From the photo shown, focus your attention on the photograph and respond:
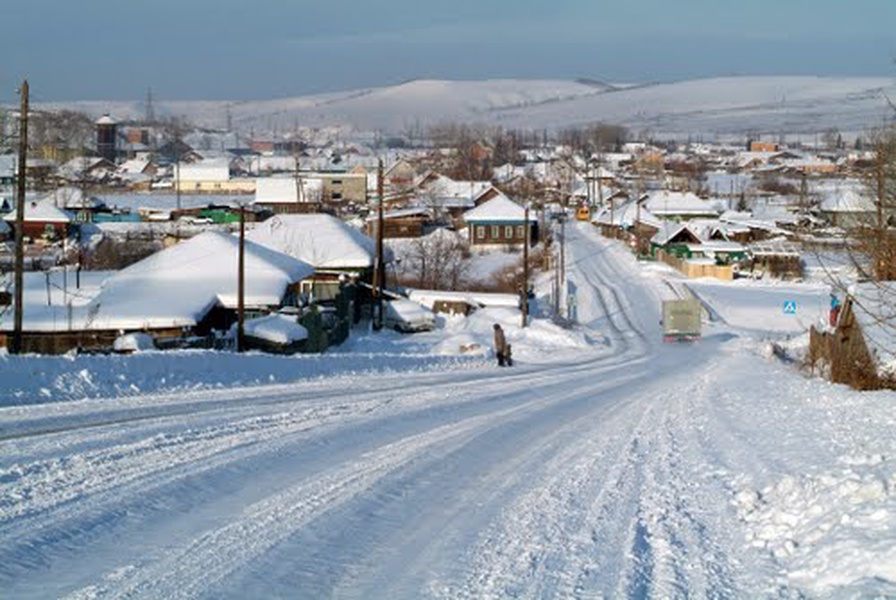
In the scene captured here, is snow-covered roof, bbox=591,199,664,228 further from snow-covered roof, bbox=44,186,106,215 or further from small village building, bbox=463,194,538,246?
snow-covered roof, bbox=44,186,106,215

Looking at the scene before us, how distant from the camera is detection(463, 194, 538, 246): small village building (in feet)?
267

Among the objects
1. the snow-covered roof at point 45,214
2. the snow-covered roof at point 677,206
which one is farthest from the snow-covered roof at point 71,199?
the snow-covered roof at point 677,206

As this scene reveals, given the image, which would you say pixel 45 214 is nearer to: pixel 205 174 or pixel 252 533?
pixel 205 174

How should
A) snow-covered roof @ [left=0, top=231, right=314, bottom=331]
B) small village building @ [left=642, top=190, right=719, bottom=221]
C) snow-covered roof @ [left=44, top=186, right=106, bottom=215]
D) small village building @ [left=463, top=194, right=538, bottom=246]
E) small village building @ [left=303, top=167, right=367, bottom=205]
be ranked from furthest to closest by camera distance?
small village building @ [left=303, top=167, right=367, bottom=205], snow-covered roof @ [left=44, top=186, right=106, bottom=215], small village building @ [left=642, top=190, right=719, bottom=221], small village building @ [left=463, top=194, right=538, bottom=246], snow-covered roof @ [left=0, top=231, right=314, bottom=331]

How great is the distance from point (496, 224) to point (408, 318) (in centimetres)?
4064

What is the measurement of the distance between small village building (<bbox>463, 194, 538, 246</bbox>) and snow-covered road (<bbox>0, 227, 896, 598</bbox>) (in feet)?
215

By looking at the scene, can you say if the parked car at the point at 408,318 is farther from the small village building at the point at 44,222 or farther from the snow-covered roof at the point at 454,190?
the snow-covered roof at the point at 454,190

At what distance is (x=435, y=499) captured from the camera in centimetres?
920

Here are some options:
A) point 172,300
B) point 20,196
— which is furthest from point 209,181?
point 20,196

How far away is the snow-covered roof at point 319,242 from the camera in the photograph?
158 feet

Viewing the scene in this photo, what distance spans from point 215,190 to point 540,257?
7541cm

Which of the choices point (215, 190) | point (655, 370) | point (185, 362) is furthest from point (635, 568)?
point (215, 190)

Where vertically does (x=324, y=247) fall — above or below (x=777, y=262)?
above

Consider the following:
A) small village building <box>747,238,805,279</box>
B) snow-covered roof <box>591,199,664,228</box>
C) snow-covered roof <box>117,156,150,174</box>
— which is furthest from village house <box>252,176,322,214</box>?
snow-covered roof <box>117,156,150,174</box>
